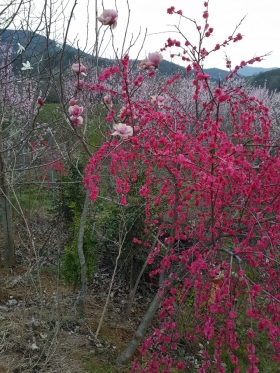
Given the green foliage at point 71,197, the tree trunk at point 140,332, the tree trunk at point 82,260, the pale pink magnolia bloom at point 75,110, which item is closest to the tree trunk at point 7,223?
the green foliage at point 71,197

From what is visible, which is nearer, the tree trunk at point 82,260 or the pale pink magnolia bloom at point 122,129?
the pale pink magnolia bloom at point 122,129

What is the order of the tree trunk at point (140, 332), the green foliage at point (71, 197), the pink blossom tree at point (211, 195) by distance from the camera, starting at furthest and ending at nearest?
the green foliage at point (71, 197) < the tree trunk at point (140, 332) < the pink blossom tree at point (211, 195)

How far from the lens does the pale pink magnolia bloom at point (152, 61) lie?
7.32 ft

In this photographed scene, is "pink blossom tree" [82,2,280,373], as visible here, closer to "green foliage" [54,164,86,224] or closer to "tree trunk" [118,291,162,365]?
"tree trunk" [118,291,162,365]

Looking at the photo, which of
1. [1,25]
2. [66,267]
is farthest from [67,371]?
[1,25]

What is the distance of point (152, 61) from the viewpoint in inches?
89.0

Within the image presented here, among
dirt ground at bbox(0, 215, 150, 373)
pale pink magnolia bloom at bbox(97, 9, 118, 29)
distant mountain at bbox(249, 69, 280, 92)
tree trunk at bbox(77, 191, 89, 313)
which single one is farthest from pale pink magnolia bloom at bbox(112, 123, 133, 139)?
distant mountain at bbox(249, 69, 280, 92)

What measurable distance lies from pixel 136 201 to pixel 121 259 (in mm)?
766

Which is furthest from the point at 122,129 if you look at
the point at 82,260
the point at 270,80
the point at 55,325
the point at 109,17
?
the point at 270,80

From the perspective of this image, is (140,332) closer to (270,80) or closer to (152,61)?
(152,61)

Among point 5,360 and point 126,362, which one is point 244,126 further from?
point 5,360

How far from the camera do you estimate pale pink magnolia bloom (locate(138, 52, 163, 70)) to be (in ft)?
7.32

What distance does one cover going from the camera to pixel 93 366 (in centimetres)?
297

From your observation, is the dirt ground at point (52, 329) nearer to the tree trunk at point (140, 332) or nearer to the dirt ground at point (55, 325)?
the dirt ground at point (55, 325)
